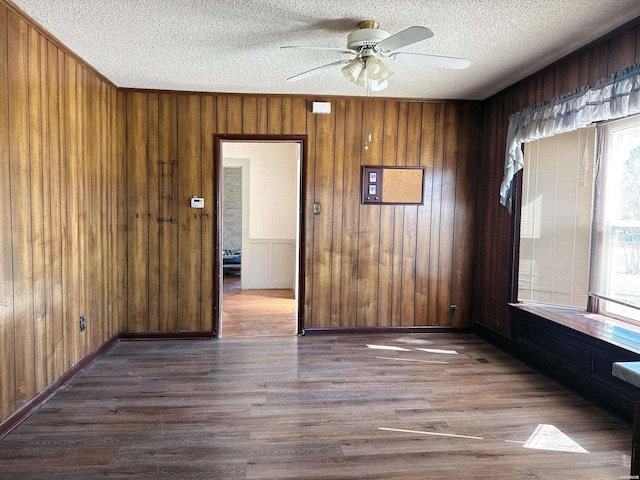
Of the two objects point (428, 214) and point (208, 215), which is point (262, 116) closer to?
point (208, 215)

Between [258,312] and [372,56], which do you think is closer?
[372,56]

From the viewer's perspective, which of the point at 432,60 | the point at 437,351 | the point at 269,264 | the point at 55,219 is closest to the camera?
the point at 432,60

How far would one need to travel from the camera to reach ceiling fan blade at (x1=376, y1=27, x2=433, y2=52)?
2244 millimetres

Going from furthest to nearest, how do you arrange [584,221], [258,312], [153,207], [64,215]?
[258,312]
[153,207]
[584,221]
[64,215]

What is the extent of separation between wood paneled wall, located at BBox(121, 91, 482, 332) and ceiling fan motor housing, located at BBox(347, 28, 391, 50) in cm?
179

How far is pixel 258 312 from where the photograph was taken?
5605 mm

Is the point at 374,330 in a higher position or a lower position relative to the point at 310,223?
lower

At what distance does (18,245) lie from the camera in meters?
2.56

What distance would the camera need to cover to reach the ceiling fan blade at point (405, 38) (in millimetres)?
2244

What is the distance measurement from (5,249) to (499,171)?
4.12m

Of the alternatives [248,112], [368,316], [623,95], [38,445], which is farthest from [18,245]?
[623,95]

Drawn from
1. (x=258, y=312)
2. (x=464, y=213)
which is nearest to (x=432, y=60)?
(x=464, y=213)

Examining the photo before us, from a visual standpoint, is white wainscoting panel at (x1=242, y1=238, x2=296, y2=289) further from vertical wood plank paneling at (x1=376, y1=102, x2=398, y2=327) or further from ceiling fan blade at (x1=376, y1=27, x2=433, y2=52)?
ceiling fan blade at (x1=376, y1=27, x2=433, y2=52)

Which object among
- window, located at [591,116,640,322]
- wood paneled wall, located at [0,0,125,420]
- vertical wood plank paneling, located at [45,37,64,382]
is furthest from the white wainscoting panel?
window, located at [591,116,640,322]
